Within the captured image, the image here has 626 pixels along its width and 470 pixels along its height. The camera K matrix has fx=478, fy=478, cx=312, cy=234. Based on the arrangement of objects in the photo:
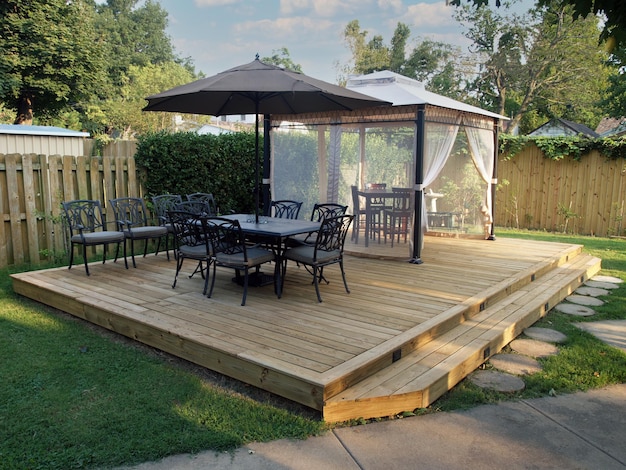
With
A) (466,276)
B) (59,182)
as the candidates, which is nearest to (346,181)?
(466,276)

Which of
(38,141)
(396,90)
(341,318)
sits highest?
(396,90)

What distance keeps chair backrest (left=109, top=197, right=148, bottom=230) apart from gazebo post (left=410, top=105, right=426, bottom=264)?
3.49 m

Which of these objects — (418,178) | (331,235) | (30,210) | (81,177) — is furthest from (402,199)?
(30,210)

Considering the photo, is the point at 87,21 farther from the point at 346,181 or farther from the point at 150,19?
the point at 150,19

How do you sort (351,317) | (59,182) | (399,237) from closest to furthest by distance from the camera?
(351,317) < (59,182) < (399,237)

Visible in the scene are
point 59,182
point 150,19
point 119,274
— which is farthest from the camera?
point 150,19

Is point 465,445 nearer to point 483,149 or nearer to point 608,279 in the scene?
point 608,279

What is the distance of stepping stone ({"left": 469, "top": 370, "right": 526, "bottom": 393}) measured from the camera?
3201mm

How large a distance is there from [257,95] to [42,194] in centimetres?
340

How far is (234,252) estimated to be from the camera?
14.5 feet

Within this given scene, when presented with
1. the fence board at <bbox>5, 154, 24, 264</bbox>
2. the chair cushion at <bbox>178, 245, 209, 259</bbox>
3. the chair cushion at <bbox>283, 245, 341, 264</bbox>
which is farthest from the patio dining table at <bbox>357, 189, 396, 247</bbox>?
the fence board at <bbox>5, 154, 24, 264</bbox>

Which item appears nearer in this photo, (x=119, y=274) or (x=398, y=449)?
(x=398, y=449)

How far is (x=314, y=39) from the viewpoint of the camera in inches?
1580

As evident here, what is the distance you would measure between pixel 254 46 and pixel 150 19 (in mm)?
9584
